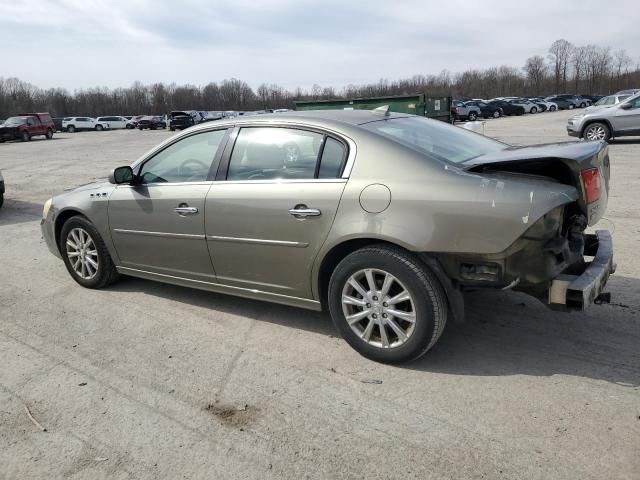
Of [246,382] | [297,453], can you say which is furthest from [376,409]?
[246,382]

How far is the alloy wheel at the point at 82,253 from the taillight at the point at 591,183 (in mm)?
4153

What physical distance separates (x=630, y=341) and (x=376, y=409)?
1915 mm

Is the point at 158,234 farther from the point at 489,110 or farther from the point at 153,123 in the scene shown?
the point at 153,123

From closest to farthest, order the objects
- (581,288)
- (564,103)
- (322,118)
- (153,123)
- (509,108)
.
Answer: (581,288), (322,118), (509,108), (153,123), (564,103)

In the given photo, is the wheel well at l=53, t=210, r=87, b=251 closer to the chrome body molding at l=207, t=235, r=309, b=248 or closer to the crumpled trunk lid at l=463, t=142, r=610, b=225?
the chrome body molding at l=207, t=235, r=309, b=248

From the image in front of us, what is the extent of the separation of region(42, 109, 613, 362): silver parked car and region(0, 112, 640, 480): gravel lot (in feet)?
1.14

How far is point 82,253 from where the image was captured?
5.08 metres

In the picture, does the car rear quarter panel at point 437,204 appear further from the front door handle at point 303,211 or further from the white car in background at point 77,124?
the white car in background at point 77,124

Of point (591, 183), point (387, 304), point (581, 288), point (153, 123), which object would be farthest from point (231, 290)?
point (153, 123)

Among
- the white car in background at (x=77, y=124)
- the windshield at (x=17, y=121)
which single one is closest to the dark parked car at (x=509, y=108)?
the windshield at (x=17, y=121)

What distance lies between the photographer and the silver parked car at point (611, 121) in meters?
15.9

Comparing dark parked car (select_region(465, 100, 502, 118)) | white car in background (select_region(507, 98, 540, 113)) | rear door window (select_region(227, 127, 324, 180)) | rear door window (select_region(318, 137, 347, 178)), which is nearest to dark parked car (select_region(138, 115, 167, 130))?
dark parked car (select_region(465, 100, 502, 118))

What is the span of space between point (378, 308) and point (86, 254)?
124 inches

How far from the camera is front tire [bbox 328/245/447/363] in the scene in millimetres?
3162
